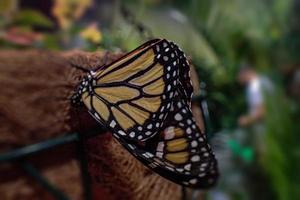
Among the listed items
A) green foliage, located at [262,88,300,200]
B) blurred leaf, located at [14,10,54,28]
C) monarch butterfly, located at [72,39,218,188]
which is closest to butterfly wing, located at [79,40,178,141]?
monarch butterfly, located at [72,39,218,188]

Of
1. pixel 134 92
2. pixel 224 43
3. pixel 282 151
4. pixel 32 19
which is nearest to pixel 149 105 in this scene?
pixel 134 92

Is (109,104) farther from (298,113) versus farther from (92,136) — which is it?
(298,113)

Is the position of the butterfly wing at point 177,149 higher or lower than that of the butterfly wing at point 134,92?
lower

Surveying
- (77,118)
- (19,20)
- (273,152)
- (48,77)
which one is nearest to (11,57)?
(48,77)

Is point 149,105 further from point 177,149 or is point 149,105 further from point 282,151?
point 282,151

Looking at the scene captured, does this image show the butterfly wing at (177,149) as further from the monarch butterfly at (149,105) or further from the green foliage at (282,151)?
the green foliage at (282,151)

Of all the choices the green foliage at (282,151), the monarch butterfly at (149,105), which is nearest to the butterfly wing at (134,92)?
the monarch butterfly at (149,105)
